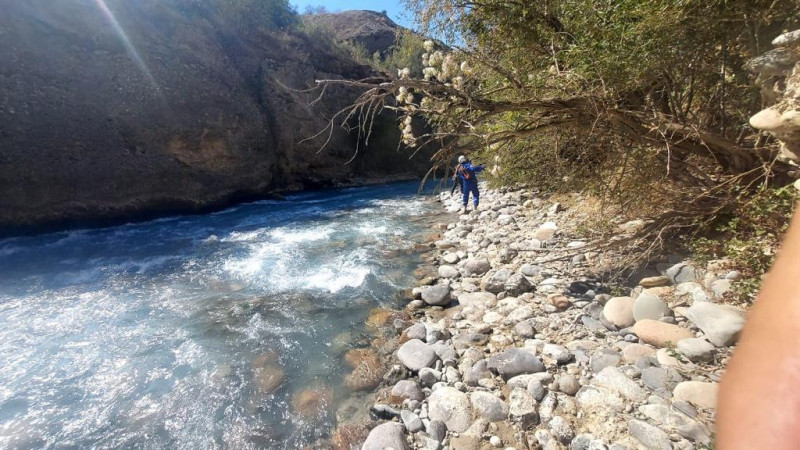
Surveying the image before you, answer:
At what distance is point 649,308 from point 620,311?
210 mm

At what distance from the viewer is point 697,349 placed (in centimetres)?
231

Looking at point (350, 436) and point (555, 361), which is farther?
point (555, 361)

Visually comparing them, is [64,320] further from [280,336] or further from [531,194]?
[531,194]

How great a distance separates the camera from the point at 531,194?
792cm

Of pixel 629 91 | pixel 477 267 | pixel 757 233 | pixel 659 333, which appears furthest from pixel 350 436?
pixel 629 91

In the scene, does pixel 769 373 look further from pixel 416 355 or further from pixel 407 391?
pixel 416 355

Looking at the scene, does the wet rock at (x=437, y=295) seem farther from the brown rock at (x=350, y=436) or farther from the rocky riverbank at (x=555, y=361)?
the brown rock at (x=350, y=436)

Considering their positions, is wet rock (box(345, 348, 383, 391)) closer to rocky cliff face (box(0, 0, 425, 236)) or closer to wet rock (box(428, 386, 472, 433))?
wet rock (box(428, 386, 472, 433))

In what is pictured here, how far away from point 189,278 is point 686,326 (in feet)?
21.0

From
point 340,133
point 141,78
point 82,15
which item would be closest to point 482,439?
point 141,78

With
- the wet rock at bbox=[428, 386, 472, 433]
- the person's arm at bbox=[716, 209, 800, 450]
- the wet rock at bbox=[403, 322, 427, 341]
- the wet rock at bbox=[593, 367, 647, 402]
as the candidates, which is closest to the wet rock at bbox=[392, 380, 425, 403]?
the wet rock at bbox=[428, 386, 472, 433]

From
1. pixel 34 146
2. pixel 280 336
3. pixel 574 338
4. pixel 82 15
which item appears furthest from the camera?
pixel 82 15

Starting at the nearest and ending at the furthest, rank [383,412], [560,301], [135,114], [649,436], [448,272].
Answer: [649,436], [383,412], [560,301], [448,272], [135,114]

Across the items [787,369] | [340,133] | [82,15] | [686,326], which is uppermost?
[82,15]
